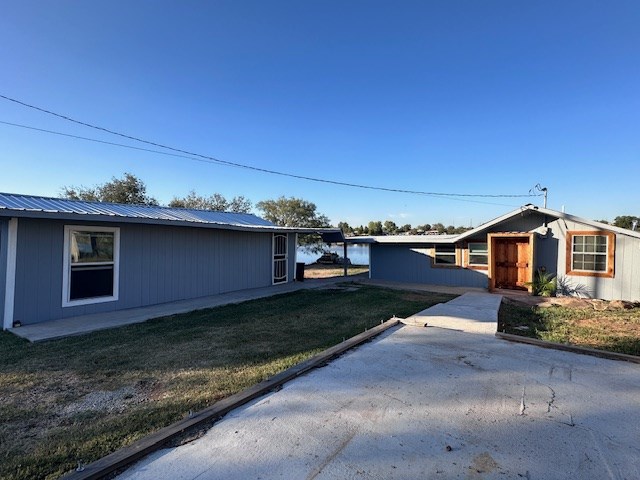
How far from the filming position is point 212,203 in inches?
1200

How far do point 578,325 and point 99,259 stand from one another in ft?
33.4

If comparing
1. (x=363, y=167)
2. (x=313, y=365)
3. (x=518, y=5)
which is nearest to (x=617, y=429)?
(x=313, y=365)

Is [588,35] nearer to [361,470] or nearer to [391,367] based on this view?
[391,367]

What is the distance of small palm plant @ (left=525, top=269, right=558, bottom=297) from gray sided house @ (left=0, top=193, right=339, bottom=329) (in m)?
9.05

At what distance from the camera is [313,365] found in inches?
145

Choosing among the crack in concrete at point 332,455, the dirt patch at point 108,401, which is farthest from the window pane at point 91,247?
the crack in concrete at point 332,455

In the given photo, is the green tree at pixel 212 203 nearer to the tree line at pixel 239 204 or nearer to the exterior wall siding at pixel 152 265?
the tree line at pixel 239 204

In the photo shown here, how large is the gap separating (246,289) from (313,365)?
26.2 feet

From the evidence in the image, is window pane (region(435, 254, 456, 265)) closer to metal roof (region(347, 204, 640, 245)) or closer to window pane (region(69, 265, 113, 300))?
metal roof (region(347, 204, 640, 245))

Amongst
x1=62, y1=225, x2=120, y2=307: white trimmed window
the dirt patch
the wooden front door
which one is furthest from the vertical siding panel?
the wooden front door

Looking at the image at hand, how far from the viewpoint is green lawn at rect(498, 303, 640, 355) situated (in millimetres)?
5328

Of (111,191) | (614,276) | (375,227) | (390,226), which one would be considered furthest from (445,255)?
(390,226)

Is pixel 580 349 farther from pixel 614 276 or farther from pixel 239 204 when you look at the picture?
pixel 239 204

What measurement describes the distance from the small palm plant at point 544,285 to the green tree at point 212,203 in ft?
79.4
